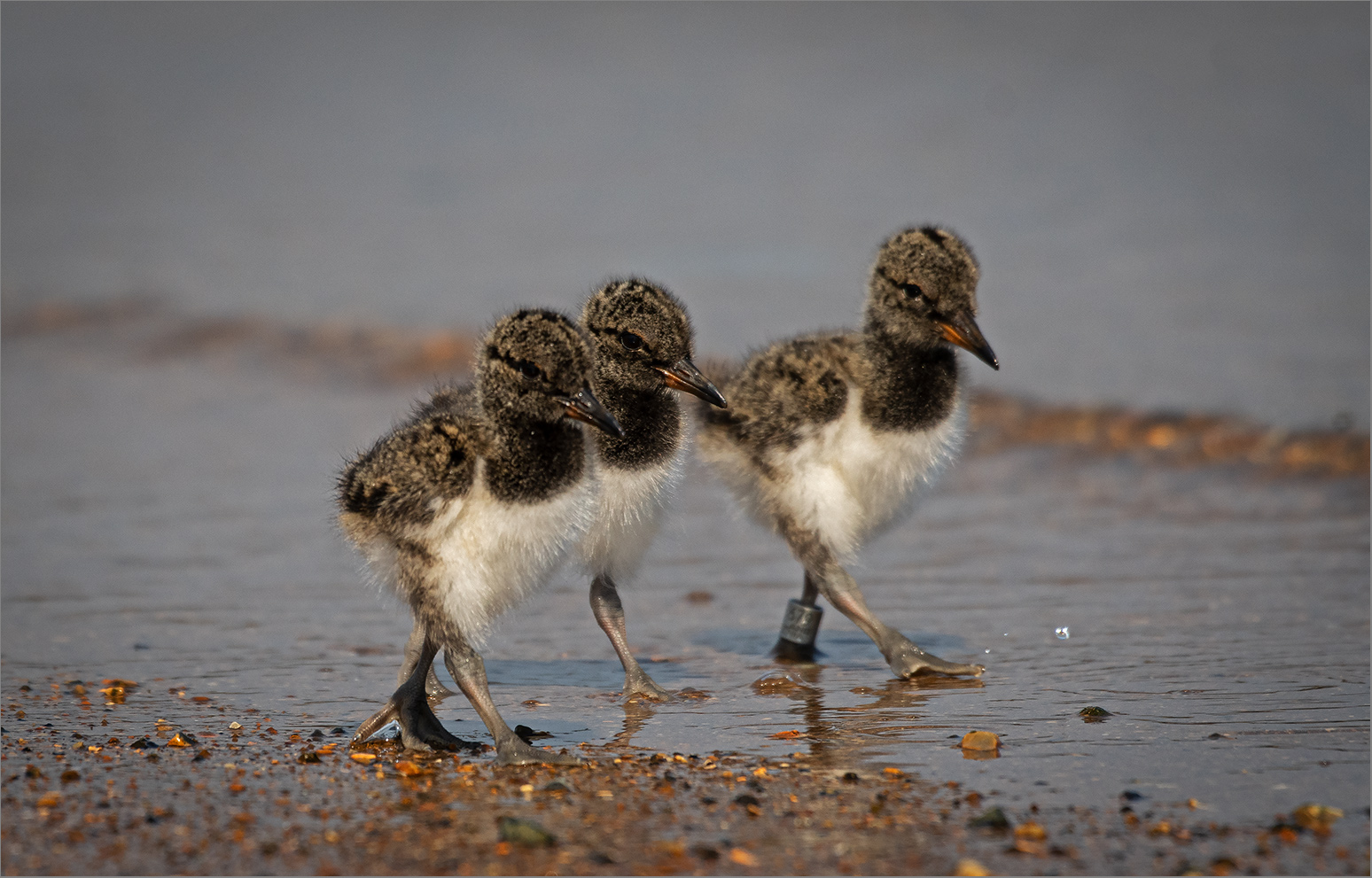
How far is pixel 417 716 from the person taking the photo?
4289mm

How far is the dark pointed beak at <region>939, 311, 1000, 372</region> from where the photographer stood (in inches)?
206

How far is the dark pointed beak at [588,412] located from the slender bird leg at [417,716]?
31.6 inches

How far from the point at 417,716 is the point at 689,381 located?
1.40 m

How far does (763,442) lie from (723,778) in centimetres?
183

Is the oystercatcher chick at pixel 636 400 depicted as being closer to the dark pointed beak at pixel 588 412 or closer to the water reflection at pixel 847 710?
the water reflection at pixel 847 710

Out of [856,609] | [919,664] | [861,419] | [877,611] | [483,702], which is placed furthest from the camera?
[877,611]

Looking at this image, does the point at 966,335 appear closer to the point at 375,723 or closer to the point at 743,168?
the point at 375,723

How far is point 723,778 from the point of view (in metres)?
3.85

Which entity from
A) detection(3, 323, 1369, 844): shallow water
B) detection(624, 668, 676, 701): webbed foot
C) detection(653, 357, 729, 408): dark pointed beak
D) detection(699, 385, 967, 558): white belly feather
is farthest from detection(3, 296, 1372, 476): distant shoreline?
detection(624, 668, 676, 701): webbed foot

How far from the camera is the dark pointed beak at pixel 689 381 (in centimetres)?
479

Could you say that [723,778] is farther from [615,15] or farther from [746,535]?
[615,15]

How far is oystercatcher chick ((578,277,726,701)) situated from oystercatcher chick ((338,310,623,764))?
1.72 ft

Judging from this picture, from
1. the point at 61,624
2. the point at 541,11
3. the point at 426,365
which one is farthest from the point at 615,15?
the point at 61,624

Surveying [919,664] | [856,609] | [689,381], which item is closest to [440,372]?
[856,609]
